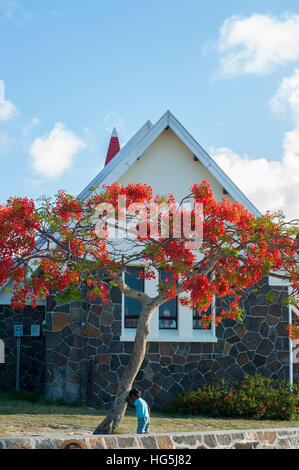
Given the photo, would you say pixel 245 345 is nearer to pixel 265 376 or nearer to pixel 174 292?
pixel 265 376

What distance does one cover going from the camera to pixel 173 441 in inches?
385

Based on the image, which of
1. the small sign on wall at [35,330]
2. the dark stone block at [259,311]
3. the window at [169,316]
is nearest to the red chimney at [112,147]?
the small sign on wall at [35,330]

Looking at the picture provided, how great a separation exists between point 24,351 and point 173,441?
11767 millimetres

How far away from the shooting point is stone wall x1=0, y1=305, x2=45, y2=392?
20438mm

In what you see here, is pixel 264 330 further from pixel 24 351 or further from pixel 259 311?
pixel 24 351

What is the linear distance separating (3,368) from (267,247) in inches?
436

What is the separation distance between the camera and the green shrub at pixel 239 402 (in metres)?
17.0

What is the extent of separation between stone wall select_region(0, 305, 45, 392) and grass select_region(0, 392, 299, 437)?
6.65 feet

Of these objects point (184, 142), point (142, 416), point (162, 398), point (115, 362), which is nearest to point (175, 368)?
point (162, 398)

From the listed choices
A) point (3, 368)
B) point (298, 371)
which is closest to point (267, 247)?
point (298, 371)

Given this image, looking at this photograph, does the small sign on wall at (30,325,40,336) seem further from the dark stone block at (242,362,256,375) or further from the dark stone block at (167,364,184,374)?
the dark stone block at (242,362,256,375)

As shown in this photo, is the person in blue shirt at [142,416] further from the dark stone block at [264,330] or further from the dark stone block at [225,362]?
the dark stone block at [264,330]

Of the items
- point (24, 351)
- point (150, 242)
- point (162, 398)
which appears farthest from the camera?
point (24, 351)
